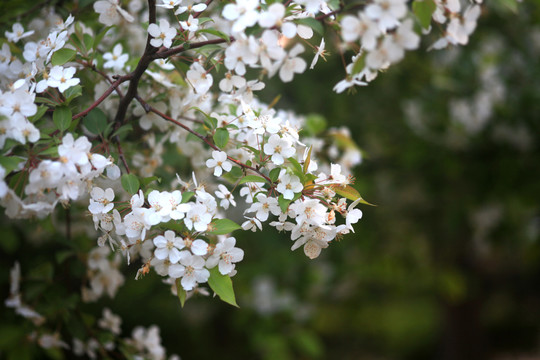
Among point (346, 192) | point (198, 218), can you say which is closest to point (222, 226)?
point (198, 218)

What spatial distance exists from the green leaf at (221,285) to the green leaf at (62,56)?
0.85 m

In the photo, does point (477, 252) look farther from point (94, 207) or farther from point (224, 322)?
point (94, 207)

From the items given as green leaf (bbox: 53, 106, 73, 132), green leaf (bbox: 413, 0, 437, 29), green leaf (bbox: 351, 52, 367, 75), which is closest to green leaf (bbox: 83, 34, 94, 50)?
green leaf (bbox: 53, 106, 73, 132)

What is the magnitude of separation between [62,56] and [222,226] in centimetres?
79

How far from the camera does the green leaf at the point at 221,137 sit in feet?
5.24

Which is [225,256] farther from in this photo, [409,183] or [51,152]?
[409,183]

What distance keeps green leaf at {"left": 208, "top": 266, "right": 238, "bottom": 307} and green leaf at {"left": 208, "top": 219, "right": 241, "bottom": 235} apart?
131mm

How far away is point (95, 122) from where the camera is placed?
1.73 meters

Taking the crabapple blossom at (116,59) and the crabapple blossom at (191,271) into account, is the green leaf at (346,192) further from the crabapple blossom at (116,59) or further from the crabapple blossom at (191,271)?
the crabapple blossom at (116,59)

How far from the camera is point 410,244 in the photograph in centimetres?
488

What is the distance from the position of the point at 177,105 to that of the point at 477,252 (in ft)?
18.4

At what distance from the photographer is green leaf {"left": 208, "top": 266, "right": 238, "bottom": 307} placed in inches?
56.2

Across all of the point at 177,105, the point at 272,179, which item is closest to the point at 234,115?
the point at 177,105

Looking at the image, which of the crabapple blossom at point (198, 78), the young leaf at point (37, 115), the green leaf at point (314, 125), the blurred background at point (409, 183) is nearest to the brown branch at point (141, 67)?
the crabapple blossom at point (198, 78)
